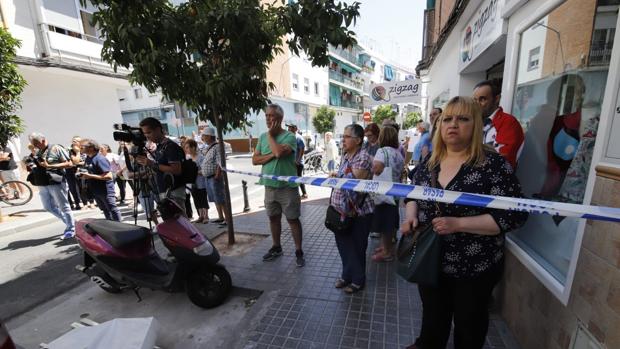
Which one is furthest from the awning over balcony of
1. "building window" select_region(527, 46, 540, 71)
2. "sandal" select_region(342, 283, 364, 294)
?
"sandal" select_region(342, 283, 364, 294)

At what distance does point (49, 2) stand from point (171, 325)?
13.7m

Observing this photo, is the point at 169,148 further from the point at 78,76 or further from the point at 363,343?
the point at 78,76

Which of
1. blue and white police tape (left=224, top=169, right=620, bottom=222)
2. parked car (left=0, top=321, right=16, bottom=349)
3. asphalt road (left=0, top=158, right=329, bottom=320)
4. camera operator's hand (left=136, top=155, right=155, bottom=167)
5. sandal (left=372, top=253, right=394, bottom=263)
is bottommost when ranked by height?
asphalt road (left=0, top=158, right=329, bottom=320)

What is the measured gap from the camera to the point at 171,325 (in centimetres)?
281

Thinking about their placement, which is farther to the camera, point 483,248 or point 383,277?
point 383,277

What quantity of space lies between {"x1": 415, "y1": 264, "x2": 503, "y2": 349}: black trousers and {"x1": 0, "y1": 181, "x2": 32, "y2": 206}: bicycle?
10.9 m

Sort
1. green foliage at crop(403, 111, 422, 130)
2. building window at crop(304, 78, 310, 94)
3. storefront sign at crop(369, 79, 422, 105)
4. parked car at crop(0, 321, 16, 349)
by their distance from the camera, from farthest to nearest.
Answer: green foliage at crop(403, 111, 422, 130), building window at crop(304, 78, 310, 94), storefront sign at crop(369, 79, 422, 105), parked car at crop(0, 321, 16, 349)

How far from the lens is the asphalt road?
3465 mm

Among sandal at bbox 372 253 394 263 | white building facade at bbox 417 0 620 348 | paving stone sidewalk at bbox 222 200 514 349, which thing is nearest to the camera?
white building facade at bbox 417 0 620 348

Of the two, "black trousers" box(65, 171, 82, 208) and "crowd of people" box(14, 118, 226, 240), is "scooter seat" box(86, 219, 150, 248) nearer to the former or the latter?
"crowd of people" box(14, 118, 226, 240)

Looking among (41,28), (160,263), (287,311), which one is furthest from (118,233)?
(41,28)

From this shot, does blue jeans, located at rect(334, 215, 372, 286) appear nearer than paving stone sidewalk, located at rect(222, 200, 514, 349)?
No

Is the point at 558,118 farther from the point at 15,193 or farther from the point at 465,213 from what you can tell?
the point at 15,193

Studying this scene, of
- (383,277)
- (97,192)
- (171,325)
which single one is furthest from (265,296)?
(97,192)
